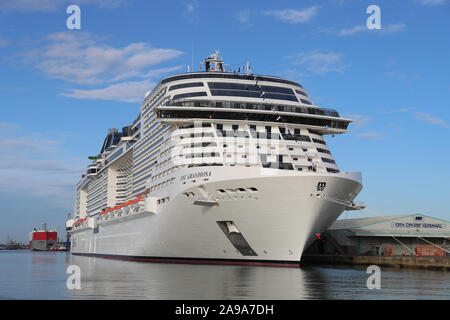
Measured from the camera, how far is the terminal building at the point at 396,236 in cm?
4725

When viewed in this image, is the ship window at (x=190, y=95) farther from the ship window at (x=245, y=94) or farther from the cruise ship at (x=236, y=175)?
the ship window at (x=245, y=94)

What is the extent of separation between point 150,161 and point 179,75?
23.8ft

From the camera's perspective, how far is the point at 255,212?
104 ft

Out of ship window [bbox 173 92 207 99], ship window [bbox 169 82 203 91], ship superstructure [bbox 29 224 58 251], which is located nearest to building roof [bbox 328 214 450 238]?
ship window [bbox 173 92 207 99]

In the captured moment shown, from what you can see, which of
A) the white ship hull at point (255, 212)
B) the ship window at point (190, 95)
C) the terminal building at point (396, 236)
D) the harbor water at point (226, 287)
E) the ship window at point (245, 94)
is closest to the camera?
the harbor water at point (226, 287)

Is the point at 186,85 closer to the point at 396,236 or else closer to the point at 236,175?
the point at 236,175

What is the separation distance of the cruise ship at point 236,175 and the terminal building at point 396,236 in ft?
41.0

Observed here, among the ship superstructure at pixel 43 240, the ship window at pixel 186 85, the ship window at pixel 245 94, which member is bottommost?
the ship superstructure at pixel 43 240

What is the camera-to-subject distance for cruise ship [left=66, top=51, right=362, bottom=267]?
3158cm

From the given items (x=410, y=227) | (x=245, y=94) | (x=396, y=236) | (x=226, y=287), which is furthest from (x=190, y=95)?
(x=410, y=227)

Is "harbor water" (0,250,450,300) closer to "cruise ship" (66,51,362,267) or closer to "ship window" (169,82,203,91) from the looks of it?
"cruise ship" (66,51,362,267)

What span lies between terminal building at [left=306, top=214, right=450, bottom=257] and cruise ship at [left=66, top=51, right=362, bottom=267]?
1249 cm

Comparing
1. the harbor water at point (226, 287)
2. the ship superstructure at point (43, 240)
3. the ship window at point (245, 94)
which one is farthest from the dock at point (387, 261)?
the ship superstructure at point (43, 240)
